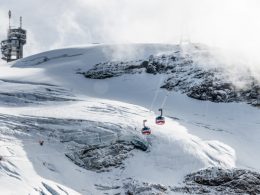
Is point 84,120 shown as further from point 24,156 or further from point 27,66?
point 27,66

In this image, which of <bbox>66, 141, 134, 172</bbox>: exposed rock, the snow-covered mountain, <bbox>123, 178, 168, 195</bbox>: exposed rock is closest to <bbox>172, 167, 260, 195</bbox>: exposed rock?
the snow-covered mountain

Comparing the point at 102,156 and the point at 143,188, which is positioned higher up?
the point at 102,156

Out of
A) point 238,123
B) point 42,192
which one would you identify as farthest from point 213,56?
point 42,192

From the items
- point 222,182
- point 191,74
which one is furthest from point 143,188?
point 191,74

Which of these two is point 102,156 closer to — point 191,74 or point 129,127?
point 129,127

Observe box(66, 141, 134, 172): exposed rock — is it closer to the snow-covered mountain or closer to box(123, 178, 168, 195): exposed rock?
the snow-covered mountain

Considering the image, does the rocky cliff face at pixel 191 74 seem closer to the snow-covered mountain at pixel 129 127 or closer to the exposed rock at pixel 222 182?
the snow-covered mountain at pixel 129 127
